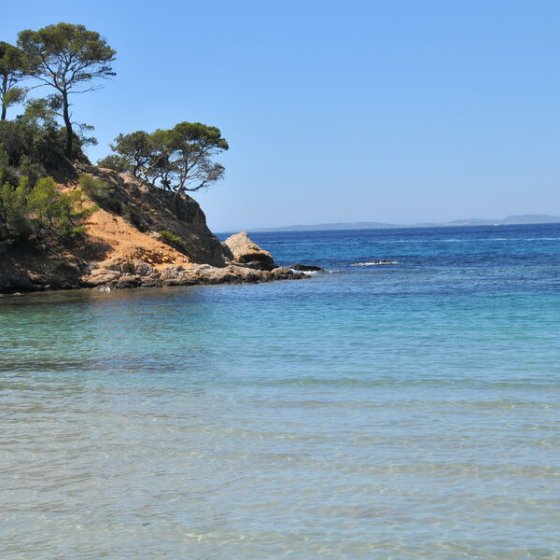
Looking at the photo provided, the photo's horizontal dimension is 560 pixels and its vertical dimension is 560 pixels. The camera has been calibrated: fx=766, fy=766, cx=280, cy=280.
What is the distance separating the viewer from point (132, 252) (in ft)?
139

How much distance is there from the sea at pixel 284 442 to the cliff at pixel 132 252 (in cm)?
1723

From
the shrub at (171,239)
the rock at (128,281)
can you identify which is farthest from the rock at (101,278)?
→ the shrub at (171,239)

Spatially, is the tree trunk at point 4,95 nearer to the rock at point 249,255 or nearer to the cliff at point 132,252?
the cliff at point 132,252

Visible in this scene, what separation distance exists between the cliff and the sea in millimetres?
17228

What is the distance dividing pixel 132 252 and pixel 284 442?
3296 centimetres

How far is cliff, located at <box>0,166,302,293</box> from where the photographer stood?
3947 centimetres

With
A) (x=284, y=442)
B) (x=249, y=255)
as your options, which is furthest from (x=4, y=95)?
(x=284, y=442)

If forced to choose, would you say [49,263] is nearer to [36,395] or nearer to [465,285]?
[465,285]

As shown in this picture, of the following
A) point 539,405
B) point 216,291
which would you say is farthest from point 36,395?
point 216,291

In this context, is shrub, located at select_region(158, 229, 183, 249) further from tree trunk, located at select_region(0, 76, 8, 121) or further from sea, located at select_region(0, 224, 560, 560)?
sea, located at select_region(0, 224, 560, 560)

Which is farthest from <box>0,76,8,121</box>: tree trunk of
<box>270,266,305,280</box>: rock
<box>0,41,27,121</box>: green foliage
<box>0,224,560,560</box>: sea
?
<box>0,224,560,560</box>: sea

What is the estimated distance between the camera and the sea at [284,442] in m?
7.79

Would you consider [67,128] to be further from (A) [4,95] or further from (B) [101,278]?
(B) [101,278]

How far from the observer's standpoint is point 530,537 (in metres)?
7.57
